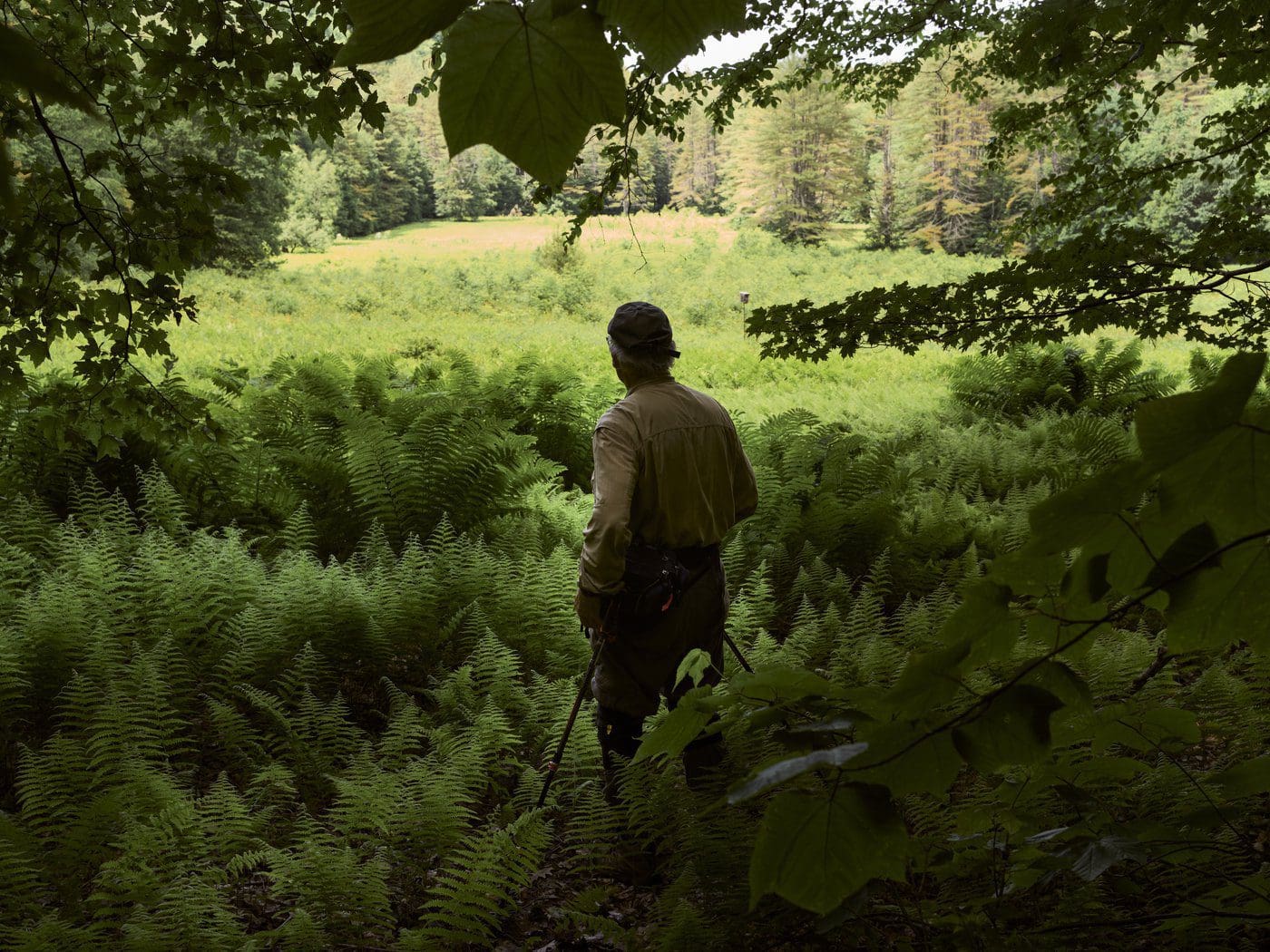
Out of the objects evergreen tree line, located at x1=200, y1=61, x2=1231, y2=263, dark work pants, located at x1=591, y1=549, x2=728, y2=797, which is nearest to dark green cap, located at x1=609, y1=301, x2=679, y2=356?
dark work pants, located at x1=591, y1=549, x2=728, y2=797

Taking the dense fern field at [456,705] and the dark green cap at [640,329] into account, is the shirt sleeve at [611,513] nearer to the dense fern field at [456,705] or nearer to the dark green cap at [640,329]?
the dark green cap at [640,329]

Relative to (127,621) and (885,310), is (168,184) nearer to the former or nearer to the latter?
(127,621)

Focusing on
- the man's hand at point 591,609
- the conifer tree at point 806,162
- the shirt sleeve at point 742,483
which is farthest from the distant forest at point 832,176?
the man's hand at point 591,609

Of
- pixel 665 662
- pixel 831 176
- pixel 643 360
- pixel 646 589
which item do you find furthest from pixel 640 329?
pixel 831 176

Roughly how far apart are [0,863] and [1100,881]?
3346 millimetres

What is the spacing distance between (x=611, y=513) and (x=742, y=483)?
714mm

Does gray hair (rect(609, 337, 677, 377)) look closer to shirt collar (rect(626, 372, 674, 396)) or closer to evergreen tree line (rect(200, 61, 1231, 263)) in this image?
shirt collar (rect(626, 372, 674, 396))

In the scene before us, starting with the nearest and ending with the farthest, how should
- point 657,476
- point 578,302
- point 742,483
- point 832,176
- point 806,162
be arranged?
point 657,476, point 742,483, point 578,302, point 832,176, point 806,162

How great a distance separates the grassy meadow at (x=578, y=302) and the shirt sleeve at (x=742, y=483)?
110 centimetres

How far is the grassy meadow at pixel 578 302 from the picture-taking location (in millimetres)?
13422

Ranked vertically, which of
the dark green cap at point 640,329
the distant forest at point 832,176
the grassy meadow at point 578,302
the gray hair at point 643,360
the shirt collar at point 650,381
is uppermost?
the distant forest at point 832,176

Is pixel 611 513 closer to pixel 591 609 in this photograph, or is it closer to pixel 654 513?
pixel 654 513

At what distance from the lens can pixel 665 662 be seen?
309 centimetres

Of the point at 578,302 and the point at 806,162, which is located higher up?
the point at 806,162
